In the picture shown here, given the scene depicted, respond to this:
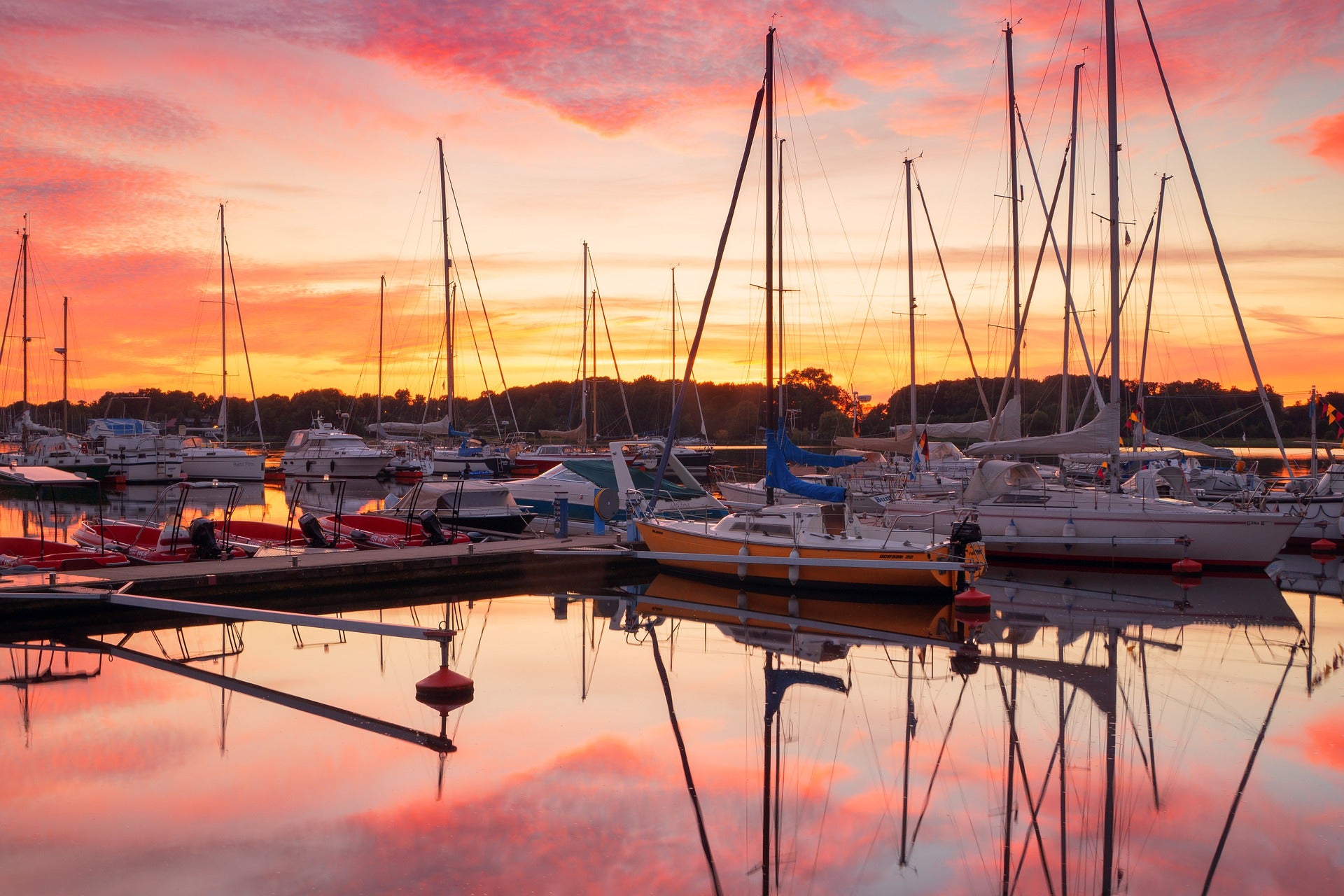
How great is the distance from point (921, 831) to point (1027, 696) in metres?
5.44

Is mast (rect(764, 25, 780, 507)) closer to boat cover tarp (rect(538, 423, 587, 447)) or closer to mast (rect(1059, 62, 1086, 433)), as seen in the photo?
mast (rect(1059, 62, 1086, 433))

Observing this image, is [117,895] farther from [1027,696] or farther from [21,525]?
[21,525]

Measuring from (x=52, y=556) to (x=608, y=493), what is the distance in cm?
1285

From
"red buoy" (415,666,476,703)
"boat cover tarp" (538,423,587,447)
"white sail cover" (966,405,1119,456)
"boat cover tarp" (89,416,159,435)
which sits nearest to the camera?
"red buoy" (415,666,476,703)

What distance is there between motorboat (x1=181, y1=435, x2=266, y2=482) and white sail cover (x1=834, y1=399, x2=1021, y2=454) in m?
37.4

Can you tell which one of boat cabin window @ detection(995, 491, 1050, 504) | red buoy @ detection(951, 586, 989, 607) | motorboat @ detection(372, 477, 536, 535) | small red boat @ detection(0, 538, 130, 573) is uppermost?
boat cabin window @ detection(995, 491, 1050, 504)

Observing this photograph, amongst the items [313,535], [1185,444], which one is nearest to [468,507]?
[313,535]

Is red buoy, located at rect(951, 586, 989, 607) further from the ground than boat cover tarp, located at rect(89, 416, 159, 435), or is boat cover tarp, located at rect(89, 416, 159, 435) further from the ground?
boat cover tarp, located at rect(89, 416, 159, 435)

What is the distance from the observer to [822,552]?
835 inches

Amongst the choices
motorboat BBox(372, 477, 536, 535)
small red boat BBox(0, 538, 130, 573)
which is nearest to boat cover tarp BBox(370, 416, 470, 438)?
motorboat BBox(372, 477, 536, 535)

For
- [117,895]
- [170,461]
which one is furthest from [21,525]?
[117,895]

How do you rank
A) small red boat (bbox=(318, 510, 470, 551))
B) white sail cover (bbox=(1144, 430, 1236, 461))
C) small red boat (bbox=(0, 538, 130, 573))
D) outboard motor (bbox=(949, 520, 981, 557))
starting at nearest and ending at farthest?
small red boat (bbox=(0, 538, 130, 573))
outboard motor (bbox=(949, 520, 981, 557))
small red boat (bbox=(318, 510, 470, 551))
white sail cover (bbox=(1144, 430, 1236, 461))

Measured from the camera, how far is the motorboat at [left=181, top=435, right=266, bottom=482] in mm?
60969

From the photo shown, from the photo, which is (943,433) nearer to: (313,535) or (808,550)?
(808,550)
